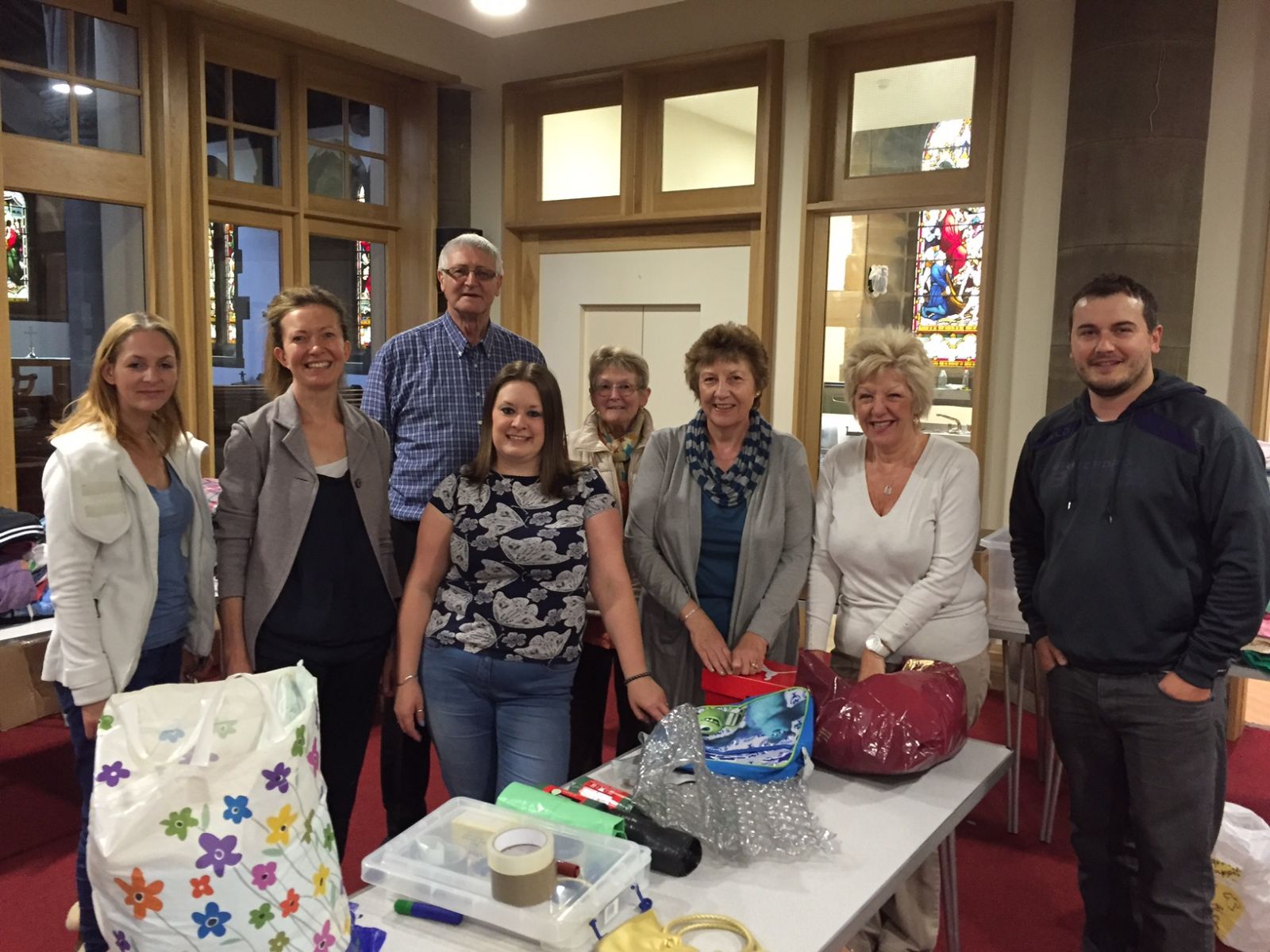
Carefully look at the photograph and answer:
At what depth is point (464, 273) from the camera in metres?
2.62

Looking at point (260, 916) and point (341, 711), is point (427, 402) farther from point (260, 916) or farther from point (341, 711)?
point (260, 916)

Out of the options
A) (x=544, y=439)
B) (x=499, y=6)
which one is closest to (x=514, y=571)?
(x=544, y=439)

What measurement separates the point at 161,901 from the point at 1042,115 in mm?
3697

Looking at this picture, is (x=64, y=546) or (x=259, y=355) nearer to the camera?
(x=64, y=546)

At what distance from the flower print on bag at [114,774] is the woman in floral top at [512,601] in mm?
947

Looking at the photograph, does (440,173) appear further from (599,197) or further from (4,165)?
(4,165)

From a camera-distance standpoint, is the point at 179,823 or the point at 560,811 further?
the point at 560,811

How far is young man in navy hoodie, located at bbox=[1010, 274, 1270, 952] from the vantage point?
179 centimetres

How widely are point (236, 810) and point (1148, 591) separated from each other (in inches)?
63.0

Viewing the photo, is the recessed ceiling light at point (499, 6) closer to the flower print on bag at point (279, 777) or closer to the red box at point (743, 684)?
the red box at point (743, 684)

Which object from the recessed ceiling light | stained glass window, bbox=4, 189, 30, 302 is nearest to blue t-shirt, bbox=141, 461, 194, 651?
stained glass window, bbox=4, 189, 30, 302

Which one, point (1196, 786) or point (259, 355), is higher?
point (259, 355)

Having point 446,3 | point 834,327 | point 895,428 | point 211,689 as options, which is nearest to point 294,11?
point 446,3

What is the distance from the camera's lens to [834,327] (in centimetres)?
423
